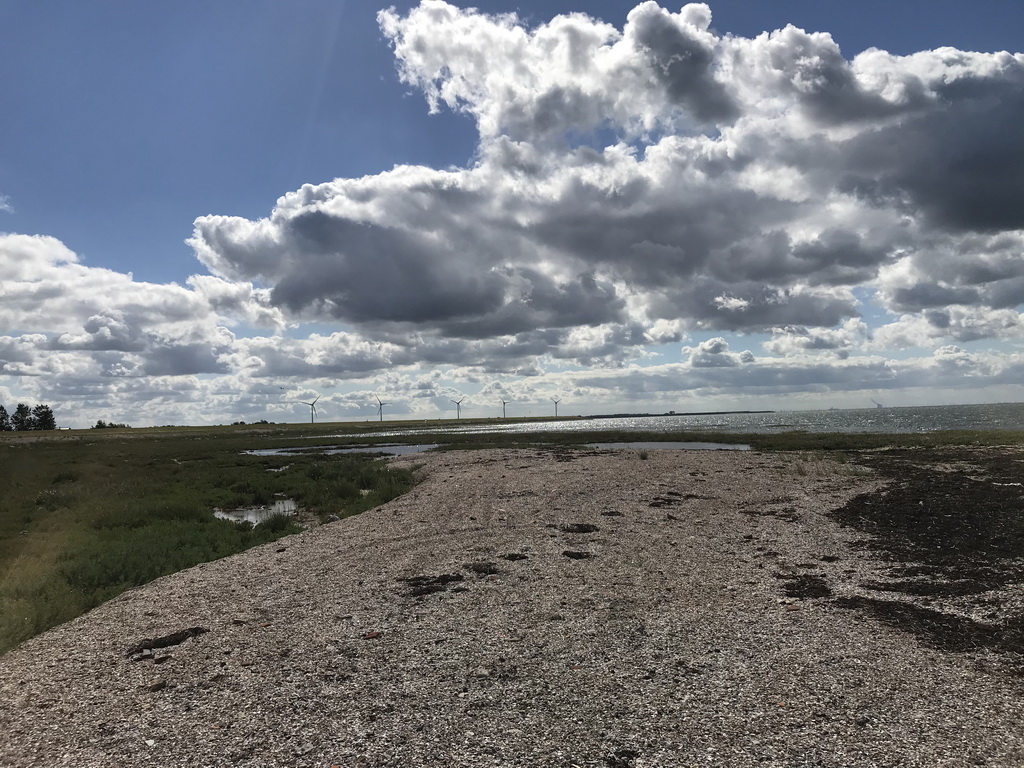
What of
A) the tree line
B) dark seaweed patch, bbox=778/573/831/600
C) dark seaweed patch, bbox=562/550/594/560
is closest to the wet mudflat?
dark seaweed patch, bbox=778/573/831/600

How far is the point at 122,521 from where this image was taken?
23953 millimetres

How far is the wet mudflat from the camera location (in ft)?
37.4

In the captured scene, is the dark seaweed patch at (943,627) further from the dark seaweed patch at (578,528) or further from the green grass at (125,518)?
the green grass at (125,518)

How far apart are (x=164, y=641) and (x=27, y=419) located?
773ft

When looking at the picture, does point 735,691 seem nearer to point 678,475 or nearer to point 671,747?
point 671,747

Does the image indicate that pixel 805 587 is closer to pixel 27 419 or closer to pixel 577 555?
pixel 577 555

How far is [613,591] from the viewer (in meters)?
14.0

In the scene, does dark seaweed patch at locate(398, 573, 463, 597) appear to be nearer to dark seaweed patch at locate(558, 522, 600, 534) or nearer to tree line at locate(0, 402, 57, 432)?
dark seaweed patch at locate(558, 522, 600, 534)

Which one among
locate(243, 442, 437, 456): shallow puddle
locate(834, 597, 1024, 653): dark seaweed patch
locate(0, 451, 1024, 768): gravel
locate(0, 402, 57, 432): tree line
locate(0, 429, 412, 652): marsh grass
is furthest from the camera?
locate(0, 402, 57, 432): tree line

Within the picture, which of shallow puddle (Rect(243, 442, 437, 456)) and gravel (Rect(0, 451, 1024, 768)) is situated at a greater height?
gravel (Rect(0, 451, 1024, 768))

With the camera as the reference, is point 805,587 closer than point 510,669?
No

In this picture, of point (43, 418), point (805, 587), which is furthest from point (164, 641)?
point (43, 418)

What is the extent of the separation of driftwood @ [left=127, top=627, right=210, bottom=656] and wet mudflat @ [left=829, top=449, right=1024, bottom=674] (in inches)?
554

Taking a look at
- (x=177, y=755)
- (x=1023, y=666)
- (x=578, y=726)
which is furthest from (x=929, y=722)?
(x=177, y=755)
